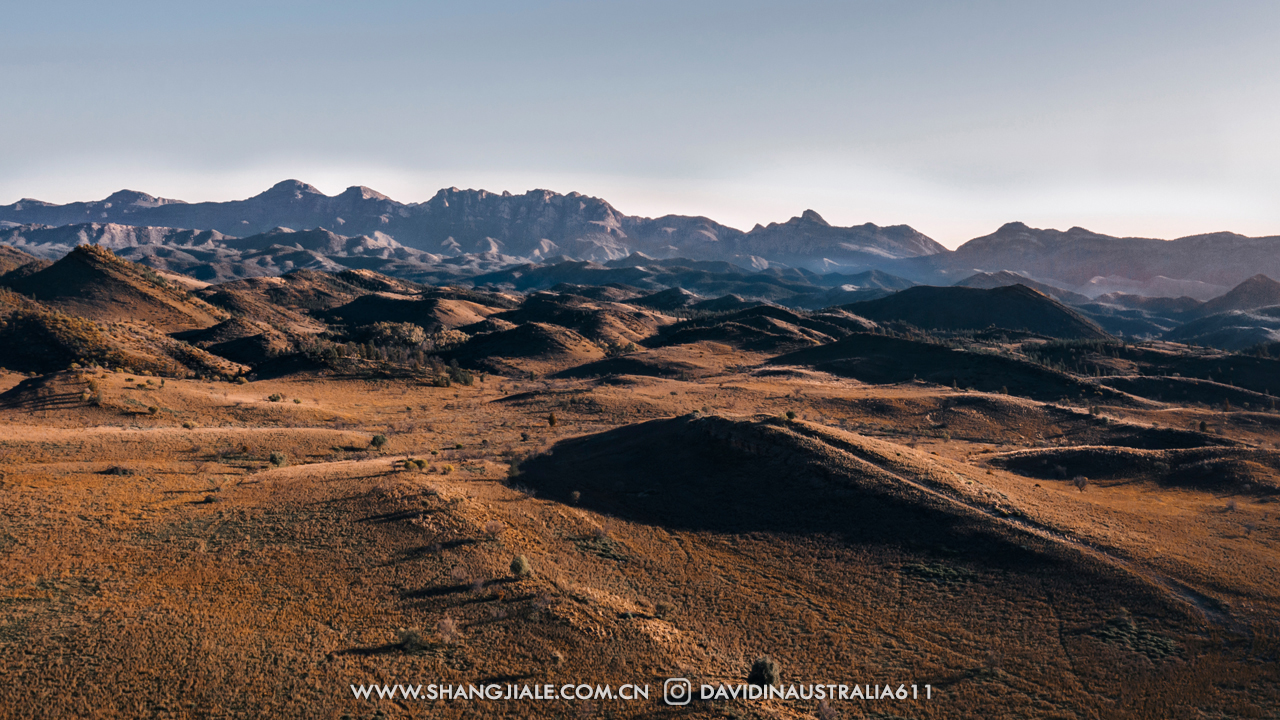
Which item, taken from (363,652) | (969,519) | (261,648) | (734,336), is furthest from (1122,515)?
(734,336)

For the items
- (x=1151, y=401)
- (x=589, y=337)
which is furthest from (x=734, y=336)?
(x=1151, y=401)

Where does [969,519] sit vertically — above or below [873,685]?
above

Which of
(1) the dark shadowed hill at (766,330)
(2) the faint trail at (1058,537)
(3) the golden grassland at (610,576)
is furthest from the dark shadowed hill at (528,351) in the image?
(2) the faint trail at (1058,537)

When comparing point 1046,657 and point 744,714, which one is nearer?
point 744,714

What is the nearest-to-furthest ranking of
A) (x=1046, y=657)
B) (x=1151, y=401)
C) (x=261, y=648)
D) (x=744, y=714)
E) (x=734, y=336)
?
(x=744, y=714)
(x=261, y=648)
(x=1046, y=657)
(x=1151, y=401)
(x=734, y=336)

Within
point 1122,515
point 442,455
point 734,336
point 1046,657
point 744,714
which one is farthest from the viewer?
point 734,336

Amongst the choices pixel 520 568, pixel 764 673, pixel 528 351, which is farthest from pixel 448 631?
pixel 528 351

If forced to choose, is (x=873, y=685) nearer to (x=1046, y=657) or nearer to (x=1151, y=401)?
(x=1046, y=657)
